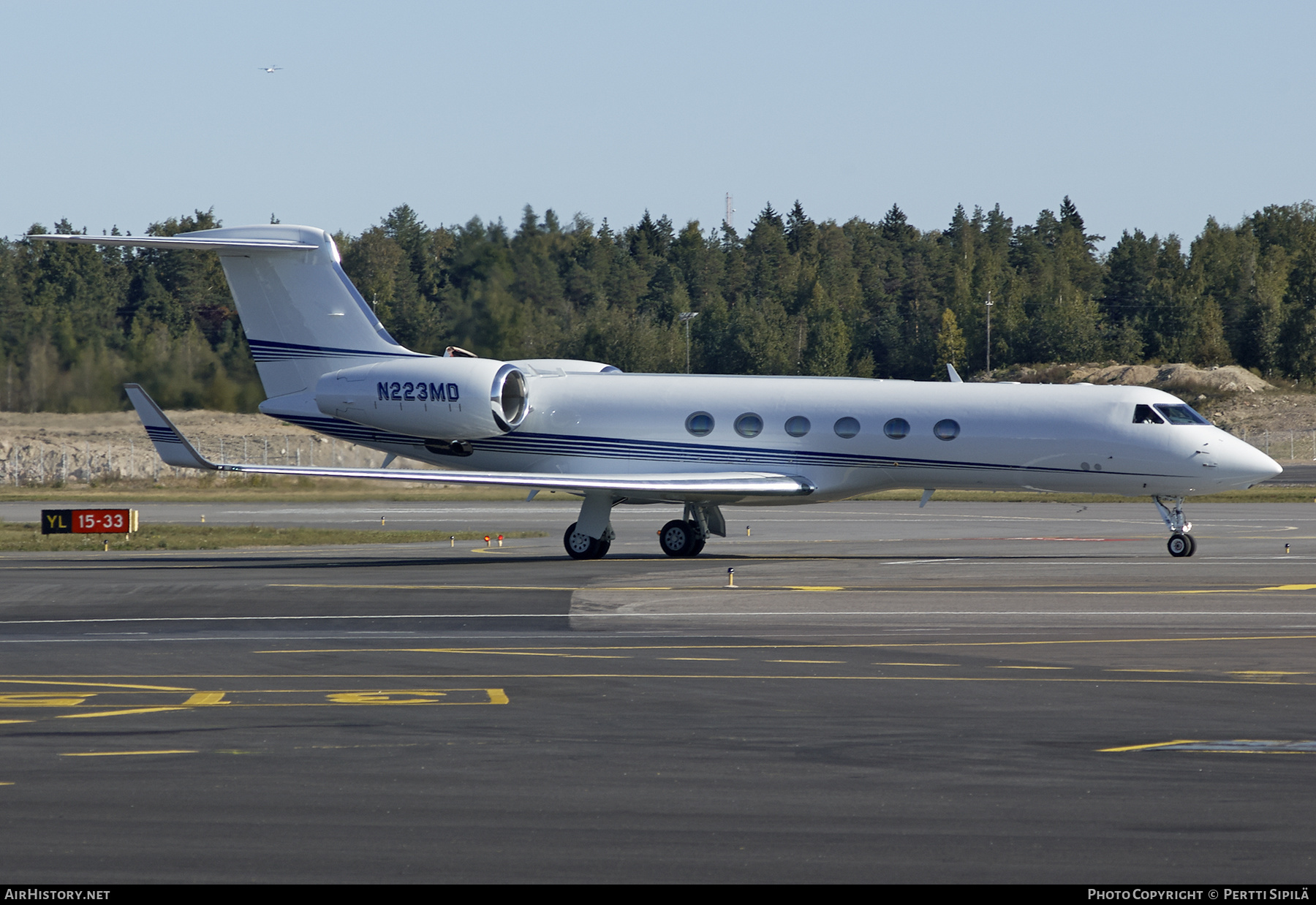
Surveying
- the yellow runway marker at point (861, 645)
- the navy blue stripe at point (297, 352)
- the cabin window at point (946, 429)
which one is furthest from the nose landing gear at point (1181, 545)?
the navy blue stripe at point (297, 352)

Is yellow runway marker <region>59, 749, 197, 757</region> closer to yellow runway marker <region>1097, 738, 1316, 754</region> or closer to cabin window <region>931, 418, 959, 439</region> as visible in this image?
yellow runway marker <region>1097, 738, 1316, 754</region>

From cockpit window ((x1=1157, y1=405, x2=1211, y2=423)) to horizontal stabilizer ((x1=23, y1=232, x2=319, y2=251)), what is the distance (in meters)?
17.1

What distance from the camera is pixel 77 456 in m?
71.9

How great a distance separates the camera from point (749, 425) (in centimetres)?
2830

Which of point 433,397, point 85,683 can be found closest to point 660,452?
point 433,397

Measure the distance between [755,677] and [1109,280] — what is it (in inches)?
4610

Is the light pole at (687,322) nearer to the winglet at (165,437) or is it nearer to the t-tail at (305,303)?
the t-tail at (305,303)

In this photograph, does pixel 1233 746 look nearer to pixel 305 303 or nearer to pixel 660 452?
pixel 660 452

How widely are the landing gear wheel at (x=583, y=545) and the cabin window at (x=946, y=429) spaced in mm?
6730

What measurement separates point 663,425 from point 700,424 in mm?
741

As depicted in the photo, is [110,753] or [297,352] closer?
[110,753]

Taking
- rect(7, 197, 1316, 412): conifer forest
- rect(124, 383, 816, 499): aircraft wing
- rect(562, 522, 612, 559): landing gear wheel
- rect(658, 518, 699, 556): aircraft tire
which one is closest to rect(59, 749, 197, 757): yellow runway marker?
rect(124, 383, 816, 499): aircraft wing

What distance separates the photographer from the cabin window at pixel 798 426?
2784 centimetres
